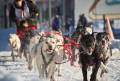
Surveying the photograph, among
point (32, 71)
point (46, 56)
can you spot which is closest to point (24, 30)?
point (32, 71)

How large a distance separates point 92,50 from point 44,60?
829mm

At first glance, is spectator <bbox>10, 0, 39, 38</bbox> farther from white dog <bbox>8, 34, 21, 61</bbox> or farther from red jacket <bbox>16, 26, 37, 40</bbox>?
white dog <bbox>8, 34, 21, 61</bbox>

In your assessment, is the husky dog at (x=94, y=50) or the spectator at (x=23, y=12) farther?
the spectator at (x=23, y=12)

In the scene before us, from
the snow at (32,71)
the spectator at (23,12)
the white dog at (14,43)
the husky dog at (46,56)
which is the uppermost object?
the spectator at (23,12)

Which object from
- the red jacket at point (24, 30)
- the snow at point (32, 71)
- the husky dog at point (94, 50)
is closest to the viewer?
the husky dog at point (94, 50)

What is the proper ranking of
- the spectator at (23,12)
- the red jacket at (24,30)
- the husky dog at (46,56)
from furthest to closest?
the spectator at (23,12), the red jacket at (24,30), the husky dog at (46,56)

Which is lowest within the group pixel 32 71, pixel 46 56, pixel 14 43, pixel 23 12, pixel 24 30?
pixel 32 71

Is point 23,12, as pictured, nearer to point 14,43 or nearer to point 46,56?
point 46,56

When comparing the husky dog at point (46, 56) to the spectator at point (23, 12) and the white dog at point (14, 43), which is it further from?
the white dog at point (14, 43)

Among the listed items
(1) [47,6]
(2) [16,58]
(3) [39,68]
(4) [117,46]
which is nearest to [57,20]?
Result: (1) [47,6]

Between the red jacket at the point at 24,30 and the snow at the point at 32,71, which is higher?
the red jacket at the point at 24,30

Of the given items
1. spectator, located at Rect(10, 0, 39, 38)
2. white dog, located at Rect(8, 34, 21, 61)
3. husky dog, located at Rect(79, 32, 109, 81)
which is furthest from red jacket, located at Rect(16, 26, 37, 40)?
white dog, located at Rect(8, 34, 21, 61)

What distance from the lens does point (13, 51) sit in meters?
13.4

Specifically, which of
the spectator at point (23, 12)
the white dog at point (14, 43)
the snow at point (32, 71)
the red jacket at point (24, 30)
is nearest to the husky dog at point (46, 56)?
the snow at point (32, 71)
